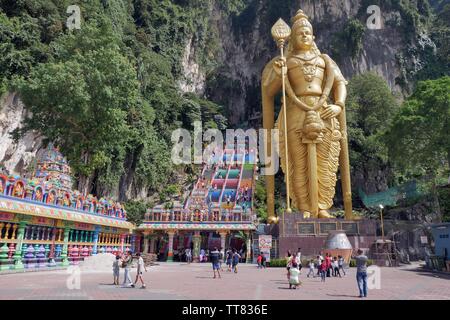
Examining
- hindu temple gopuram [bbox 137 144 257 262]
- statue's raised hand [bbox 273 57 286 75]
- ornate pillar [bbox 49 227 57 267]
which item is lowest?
ornate pillar [bbox 49 227 57 267]

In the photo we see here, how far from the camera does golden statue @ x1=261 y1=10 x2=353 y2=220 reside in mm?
15133

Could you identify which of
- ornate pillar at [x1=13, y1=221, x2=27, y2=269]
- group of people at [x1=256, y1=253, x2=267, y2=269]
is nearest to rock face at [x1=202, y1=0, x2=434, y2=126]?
group of people at [x1=256, y1=253, x2=267, y2=269]

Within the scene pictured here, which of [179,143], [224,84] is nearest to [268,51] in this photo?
[224,84]

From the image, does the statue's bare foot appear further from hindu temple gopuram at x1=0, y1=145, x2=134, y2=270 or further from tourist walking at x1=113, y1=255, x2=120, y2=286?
tourist walking at x1=113, y1=255, x2=120, y2=286

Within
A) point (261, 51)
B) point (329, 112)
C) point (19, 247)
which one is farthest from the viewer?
point (261, 51)

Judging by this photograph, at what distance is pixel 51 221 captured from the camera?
39.2 feet

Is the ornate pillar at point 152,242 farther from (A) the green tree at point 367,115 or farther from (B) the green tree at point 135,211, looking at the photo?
(A) the green tree at point 367,115

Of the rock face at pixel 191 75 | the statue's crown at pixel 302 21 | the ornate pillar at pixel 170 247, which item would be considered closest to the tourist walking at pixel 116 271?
the statue's crown at pixel 302 21

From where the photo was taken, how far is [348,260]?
511 inches

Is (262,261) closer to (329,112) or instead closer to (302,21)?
(329,112)

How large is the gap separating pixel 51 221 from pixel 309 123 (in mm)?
9770

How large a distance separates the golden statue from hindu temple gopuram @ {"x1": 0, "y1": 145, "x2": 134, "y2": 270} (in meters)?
6.90

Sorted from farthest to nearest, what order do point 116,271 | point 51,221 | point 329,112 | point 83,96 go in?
point 83,96 < point 329,112 < point 51,221 < point 116,271

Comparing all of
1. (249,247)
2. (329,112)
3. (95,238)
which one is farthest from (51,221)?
(249,247)
